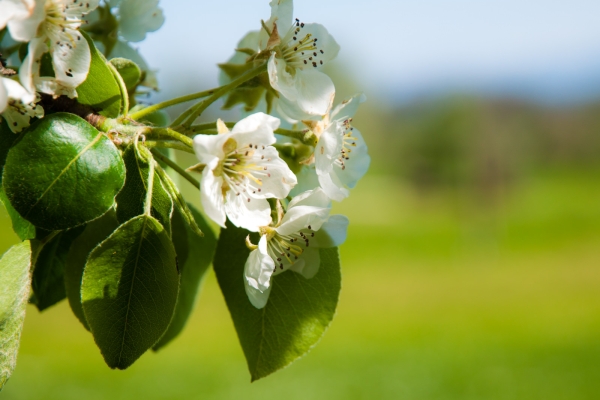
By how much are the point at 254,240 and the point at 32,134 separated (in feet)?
0.90

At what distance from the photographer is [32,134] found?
0.57m

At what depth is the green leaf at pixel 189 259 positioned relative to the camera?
0.79m

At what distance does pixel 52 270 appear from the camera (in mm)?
792

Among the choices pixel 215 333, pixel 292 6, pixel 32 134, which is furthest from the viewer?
pixel 215 333

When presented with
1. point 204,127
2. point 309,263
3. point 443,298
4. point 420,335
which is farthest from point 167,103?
point 443,298

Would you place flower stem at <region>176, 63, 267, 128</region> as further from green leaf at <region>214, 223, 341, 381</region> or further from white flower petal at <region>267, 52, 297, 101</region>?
green leaf at <region>214, 223, 341, 381</region>

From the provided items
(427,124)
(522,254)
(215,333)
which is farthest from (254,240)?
(427,124)

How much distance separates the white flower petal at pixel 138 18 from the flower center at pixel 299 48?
0.22 m

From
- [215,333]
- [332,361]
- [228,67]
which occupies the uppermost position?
[228,67]

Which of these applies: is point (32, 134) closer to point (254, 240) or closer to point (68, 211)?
point (68, 211)

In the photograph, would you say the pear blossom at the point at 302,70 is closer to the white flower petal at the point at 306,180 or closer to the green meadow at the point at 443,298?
the white flower petal at the point at 306,180

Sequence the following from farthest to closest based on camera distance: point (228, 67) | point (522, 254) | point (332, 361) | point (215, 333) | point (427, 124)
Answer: point (427, 124) < point (522, 254) < point (215, 333) < point (332, 361) < point (228, 67)

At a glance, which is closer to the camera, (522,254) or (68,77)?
(68,77)

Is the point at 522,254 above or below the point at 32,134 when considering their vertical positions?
below
